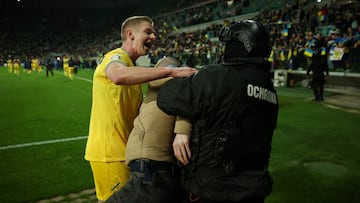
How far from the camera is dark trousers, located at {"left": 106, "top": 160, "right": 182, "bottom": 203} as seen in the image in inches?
83.7

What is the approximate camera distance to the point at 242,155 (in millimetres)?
1991

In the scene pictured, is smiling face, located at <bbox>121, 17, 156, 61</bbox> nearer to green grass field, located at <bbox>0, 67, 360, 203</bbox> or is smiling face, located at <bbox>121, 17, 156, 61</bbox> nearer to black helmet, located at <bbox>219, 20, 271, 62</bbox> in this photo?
black helmet, located at <bbox>219, 20, 271, 62</bbox>

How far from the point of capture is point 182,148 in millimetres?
2006

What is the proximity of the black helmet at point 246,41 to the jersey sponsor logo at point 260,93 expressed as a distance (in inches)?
8.4

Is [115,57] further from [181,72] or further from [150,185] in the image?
[150,185]

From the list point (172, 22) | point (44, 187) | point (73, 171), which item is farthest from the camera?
point (172, 22)

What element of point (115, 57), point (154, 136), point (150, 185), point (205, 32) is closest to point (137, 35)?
point (115, 57)

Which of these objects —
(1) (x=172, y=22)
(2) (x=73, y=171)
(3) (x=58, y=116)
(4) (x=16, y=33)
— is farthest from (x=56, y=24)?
(2) (x=73, y=171)

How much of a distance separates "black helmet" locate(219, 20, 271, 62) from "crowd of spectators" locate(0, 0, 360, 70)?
489 inches

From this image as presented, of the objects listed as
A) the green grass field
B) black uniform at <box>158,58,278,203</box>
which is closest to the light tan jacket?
black uniform at <box>158,58,278,203</box>

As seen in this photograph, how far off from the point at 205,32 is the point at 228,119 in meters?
33.1

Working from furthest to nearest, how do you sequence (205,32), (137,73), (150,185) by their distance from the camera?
1. (205,32)
2. (137,73)
3. (150,185)

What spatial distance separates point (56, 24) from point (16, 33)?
9389 millimetres

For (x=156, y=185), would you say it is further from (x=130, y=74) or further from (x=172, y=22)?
(x=172, y=22)
